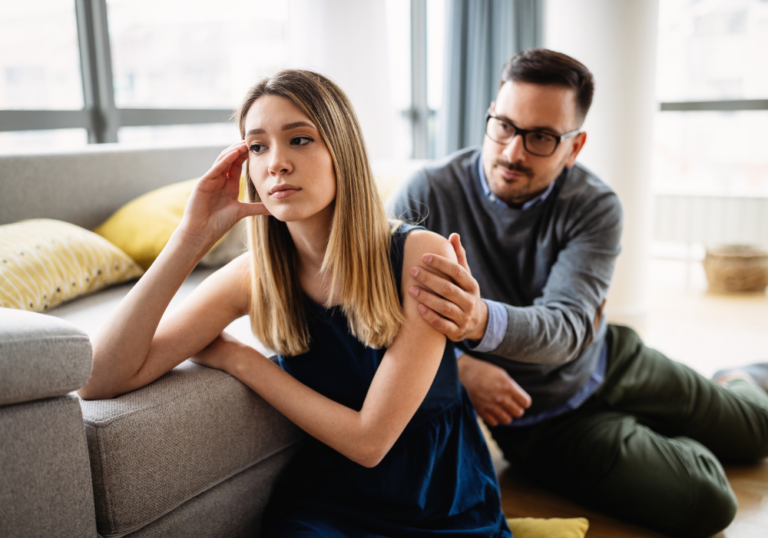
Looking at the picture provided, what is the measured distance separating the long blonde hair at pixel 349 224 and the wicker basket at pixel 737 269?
3.35 meters

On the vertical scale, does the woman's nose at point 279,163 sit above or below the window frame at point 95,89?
below

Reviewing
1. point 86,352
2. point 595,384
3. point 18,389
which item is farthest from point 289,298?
point 595,384

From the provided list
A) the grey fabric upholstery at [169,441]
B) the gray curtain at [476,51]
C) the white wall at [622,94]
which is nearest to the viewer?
the grey fabric upholstery at [169,441]

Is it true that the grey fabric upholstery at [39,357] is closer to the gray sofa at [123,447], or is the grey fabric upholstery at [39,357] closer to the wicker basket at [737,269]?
the gray sofa at [123,447]

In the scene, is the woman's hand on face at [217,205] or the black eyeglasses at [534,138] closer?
the woman's hand on face at [217,205]

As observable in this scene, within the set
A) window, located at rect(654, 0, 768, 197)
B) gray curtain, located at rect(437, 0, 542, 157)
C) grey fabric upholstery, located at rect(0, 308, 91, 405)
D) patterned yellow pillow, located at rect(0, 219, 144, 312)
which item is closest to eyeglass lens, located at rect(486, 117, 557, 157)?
grey fabric upholstery, located at rect(0, 308, 91, 405)

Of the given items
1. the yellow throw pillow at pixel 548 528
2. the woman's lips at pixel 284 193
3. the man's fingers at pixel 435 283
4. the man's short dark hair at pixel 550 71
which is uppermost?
the man's short dark hair at pixel 550 71

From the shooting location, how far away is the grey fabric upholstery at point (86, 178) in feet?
6.16

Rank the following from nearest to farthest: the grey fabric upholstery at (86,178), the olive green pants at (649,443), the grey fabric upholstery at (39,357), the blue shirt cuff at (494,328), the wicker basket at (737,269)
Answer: the grey fabric upholstery at (39,357) → the blue shirt cuff at (494,328) → the olive green pants at (649,443) → the grey fabric upholstery at (86,178) → the wicker basket at (737,269)

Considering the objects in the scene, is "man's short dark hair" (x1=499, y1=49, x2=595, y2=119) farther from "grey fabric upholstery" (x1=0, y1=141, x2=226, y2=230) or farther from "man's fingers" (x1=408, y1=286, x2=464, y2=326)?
"grey fabric upholstery" (x1=0, y1=141, x2=226, y2=230)

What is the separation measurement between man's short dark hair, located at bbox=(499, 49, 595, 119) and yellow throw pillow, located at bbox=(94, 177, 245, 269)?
97cm

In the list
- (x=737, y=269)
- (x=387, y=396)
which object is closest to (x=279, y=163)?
(x=387, y=396)

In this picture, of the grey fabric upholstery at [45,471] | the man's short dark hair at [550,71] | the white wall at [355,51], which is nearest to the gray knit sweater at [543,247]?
the man's short dark hair at [550,71]

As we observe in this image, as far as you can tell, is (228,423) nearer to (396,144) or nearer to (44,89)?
(44,89)
